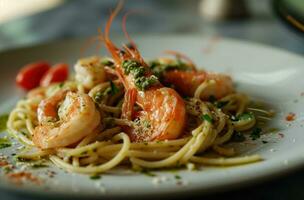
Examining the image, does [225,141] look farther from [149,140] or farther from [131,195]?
[131,195]

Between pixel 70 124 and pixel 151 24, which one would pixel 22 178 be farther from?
pixel 151 24

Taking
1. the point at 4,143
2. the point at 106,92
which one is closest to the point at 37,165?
the point at 4,143

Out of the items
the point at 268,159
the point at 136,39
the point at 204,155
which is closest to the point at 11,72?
the point at 136,39

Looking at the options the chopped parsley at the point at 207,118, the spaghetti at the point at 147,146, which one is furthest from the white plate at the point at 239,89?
the chopped parsley at the point at 207,118

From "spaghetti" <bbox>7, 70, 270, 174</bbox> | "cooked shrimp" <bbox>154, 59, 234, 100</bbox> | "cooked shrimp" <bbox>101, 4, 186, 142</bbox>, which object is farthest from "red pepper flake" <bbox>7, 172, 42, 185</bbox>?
"cooked shrimp" <bbox>154, 59, 234, 100</bbox>

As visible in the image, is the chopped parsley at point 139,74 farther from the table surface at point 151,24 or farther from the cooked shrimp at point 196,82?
the table surface at point 151,24
